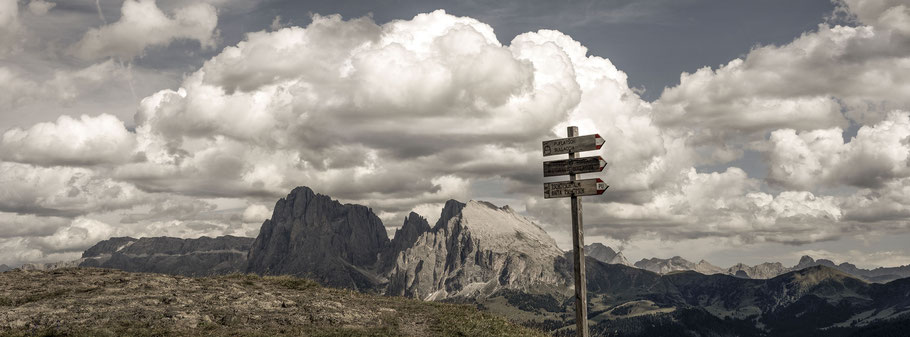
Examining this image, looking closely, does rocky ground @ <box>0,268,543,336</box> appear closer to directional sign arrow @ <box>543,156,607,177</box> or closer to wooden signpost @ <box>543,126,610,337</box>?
wooden signpost @ <box>543,126,610,337</box>

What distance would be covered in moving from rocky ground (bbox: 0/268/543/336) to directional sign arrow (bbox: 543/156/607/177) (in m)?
8.59

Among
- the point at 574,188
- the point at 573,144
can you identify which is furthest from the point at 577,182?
the point at 573,144

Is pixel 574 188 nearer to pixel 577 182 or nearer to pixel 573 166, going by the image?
pixel 577 182

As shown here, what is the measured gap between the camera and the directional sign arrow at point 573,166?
984 inches

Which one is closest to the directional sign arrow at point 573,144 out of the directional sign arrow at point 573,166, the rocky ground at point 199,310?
the directional sign arrow at point 573,166

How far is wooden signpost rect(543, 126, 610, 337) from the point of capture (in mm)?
25219

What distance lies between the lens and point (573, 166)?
84.0ft

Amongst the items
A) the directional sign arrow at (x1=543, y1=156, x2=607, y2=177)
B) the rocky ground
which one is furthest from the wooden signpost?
the rocky ground

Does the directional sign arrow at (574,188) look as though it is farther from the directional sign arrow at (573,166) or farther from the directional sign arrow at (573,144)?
the directional sign arrow at (573,144)

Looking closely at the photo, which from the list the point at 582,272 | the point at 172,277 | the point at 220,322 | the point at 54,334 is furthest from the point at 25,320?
the point at 582,272

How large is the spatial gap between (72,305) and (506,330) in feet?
64.9

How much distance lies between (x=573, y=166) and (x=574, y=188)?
939 mm

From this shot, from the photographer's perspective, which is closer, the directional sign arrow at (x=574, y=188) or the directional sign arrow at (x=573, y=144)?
the directional sign arrow at (x=574, y=188)

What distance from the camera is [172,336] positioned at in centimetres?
2391
